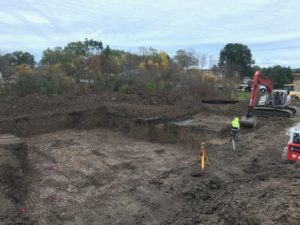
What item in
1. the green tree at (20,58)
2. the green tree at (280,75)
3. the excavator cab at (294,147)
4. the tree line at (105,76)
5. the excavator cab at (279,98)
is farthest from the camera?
the green tree at (20,58)

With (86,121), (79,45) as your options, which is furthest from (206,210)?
(79,45)

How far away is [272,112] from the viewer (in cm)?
1609

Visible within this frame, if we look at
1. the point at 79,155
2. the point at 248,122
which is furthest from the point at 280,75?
the point at 79,155

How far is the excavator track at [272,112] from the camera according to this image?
1570 cm

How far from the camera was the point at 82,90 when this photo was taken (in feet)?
68.9

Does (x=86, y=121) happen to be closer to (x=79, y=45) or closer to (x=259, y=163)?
(x=259, y=163)

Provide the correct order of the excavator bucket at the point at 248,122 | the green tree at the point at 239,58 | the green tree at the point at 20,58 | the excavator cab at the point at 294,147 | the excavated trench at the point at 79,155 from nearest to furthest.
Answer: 1. the excavated trench at the point at 79,155
2. the excavator cab at the point at 294,147
3. the excavator bucket at the point at 248,122
4. the green tree at the point at 239,58
5. the green tree at the point at 20,58

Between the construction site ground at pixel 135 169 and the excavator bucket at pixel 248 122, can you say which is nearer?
the construction site ground at pixel 135 169

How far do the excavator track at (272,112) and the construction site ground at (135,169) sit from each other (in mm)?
640

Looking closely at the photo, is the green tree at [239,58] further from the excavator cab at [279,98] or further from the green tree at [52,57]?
the excavator cab at [279,98]

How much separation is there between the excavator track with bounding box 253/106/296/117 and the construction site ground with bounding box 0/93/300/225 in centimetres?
64

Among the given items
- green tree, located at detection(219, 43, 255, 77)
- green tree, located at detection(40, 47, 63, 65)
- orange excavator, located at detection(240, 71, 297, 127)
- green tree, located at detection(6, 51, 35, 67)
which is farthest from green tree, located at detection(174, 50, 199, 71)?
green tree, located at detection(6, 51, 35, 67)

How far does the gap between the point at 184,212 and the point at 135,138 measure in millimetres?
7427

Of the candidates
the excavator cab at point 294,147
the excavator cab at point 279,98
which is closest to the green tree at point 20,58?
the excavator cab at point 279,98
